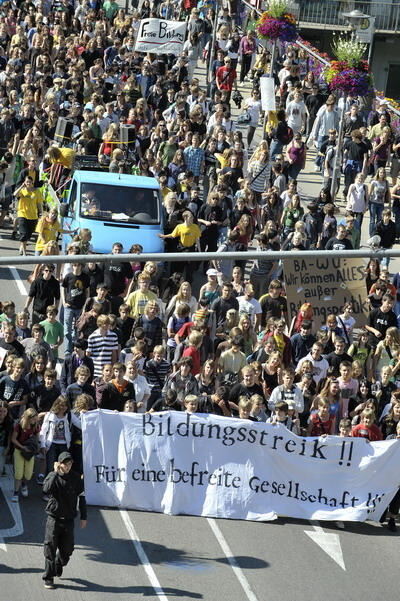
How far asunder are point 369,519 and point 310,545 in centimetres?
104

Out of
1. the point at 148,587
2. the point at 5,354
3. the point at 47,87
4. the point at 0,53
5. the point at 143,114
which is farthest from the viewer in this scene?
the point at 0,53

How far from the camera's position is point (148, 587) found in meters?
13.2

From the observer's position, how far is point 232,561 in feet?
45.2

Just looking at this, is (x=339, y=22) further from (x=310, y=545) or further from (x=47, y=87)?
(x=310, y=545)

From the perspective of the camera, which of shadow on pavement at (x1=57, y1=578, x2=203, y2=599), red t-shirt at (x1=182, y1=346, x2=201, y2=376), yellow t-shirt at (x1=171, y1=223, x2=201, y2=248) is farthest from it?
yellow t-shirt at (x1=171, y1=223, x2=201, y2=248)

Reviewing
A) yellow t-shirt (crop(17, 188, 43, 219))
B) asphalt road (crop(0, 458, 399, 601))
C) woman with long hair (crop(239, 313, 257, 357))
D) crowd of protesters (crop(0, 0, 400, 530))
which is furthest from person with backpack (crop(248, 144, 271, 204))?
asphalt road (crop(0, 458, 399, 601))

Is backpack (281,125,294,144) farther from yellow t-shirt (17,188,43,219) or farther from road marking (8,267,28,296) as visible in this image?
road marking (8,267,28,296)

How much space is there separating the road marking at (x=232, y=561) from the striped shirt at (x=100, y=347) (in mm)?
2609

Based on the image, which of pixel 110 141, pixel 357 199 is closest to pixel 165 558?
pixel 357 199

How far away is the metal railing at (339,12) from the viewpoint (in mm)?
43750

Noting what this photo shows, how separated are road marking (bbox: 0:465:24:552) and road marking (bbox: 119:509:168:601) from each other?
1.18 m

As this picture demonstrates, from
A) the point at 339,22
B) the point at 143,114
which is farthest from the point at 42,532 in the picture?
the point at 339,22

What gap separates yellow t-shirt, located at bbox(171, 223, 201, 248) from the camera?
803 inches

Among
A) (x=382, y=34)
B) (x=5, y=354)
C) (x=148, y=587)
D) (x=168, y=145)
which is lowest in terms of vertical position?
(x=148, y=587)
